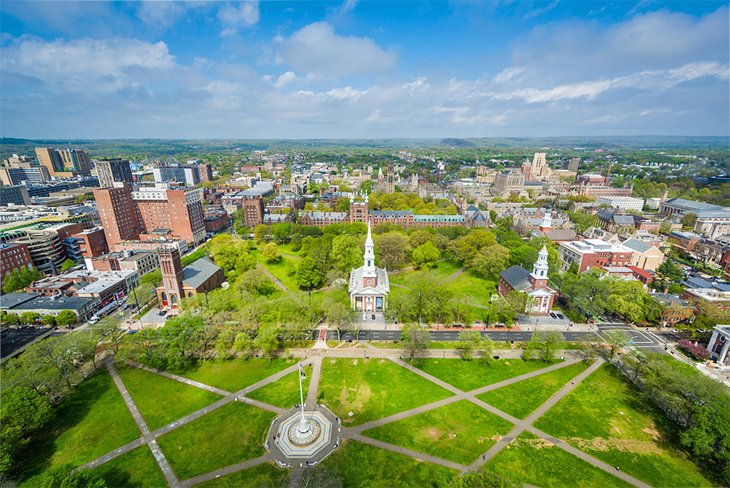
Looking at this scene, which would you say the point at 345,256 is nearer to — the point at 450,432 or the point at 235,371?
the point at 235,371

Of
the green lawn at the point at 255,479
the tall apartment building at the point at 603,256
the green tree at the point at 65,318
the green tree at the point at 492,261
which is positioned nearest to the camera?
the green lawn at the point at 255,479

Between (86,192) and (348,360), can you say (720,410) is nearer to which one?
(348,360)

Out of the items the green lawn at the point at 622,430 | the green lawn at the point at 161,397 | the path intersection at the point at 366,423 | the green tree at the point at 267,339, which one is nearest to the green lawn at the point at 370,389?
the path intersection at the point at 366,423

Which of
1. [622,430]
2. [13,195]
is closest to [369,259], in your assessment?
[622,430]

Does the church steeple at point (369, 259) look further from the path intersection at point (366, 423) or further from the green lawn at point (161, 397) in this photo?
the green lawn at point (161, 397)

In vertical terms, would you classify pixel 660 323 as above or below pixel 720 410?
below

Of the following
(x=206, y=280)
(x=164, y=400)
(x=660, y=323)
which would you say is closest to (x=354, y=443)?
(x=164, y=400)
